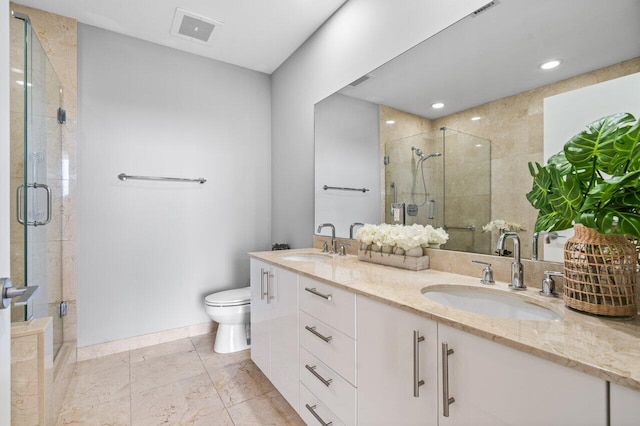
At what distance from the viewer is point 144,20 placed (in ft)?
7.39

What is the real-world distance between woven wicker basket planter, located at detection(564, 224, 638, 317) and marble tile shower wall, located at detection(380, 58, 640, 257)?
0.34 m

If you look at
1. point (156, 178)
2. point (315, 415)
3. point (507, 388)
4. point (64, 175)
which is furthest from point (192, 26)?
point (507, 388)

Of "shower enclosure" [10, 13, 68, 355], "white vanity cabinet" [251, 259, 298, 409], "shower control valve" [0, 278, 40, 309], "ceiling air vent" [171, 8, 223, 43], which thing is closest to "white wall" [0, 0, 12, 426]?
"shower control valve" [0, 278, 40, 309]

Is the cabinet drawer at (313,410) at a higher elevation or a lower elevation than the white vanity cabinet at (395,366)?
lower

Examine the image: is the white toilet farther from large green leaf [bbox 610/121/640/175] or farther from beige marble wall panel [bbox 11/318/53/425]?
large green leaf [bbox 610/121/640/175]

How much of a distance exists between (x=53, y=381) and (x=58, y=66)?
2.13 meters

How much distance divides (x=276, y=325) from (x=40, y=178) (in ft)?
5.30

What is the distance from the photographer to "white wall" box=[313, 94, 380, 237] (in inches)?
75.0

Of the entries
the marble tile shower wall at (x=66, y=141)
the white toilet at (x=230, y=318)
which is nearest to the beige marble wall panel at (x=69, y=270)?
the marble tile shower wall at (x=66, y=141)

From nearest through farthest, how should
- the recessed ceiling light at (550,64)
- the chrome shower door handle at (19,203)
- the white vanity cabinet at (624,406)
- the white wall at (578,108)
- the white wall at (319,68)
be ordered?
the white vanity cabinet at (624,406)
the white wall at (578,108)
the recessed ceiling light at (550,64)
the chrome shower door handle at (19,203)
the white wall at (319,68)

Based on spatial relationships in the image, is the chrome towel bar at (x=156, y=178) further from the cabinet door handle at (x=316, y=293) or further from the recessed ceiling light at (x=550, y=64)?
the recessed ceiling light at (x=550, y=64)

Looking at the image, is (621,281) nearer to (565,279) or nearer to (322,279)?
(565,279)

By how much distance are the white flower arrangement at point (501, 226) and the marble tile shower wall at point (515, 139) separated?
18 mm

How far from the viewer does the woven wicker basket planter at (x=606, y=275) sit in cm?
77
